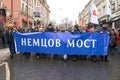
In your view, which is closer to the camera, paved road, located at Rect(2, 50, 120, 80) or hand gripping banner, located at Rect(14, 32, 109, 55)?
paved road, located at Rect(2, 50, 120, 80)

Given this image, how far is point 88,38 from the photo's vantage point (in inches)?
567

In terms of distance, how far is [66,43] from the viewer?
14617 millimetres

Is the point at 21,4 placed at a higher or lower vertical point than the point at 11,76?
higher

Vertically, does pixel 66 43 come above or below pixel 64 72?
above

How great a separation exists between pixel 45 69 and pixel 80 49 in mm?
3159

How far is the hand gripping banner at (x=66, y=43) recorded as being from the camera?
47.1ft

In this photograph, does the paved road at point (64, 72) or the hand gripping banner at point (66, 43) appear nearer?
the paved road at point (64, 72)

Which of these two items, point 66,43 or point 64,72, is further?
point 66,43

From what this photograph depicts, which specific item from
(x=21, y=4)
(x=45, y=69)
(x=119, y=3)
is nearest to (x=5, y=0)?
(x=21, y=4)

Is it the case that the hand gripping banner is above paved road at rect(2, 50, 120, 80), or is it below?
above

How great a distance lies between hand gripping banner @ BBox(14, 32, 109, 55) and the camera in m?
14.3

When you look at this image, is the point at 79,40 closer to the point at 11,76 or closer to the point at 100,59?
the point at 100,59

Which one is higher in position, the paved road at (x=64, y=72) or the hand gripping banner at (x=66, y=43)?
the hand gripping banner at (x=66, y=43)

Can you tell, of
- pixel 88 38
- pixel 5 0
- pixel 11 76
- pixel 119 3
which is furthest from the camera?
pixel 5 0
